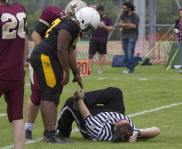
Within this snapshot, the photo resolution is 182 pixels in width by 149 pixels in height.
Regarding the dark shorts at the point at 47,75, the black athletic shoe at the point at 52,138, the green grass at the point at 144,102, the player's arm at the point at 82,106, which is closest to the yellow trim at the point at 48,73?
the dark shorts at the point at 47,75

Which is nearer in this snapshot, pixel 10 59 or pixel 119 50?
pixel 10 59

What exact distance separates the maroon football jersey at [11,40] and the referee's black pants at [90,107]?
1.83 m

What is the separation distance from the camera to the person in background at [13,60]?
24.2ft

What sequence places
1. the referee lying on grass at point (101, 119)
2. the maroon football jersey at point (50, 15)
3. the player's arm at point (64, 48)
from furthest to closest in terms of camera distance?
the maroon football jersey at point (50, 15) → the referee lying on grass at point (101, 119) → the player's arm at point (64, 48)

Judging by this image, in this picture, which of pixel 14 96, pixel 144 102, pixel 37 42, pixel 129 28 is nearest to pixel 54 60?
pixel 37 42

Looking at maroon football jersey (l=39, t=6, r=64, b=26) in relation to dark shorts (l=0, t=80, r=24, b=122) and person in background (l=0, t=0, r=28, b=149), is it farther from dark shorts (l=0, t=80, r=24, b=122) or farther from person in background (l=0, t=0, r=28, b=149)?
dark shorts (l=0, t=80, r=24, b=122)

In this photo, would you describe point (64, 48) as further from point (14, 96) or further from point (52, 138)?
point (14, 96)

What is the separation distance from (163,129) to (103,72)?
11.4 metres

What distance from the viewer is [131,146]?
28.1ft

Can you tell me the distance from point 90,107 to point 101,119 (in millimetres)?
370

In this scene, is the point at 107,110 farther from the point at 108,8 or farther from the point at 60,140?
the point at 108,8

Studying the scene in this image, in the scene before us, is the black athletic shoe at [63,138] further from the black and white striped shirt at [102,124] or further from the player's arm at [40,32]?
the player's arm at [40,32]

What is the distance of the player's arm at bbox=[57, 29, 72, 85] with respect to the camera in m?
8.64

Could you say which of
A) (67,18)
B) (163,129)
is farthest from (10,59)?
(163,129)
